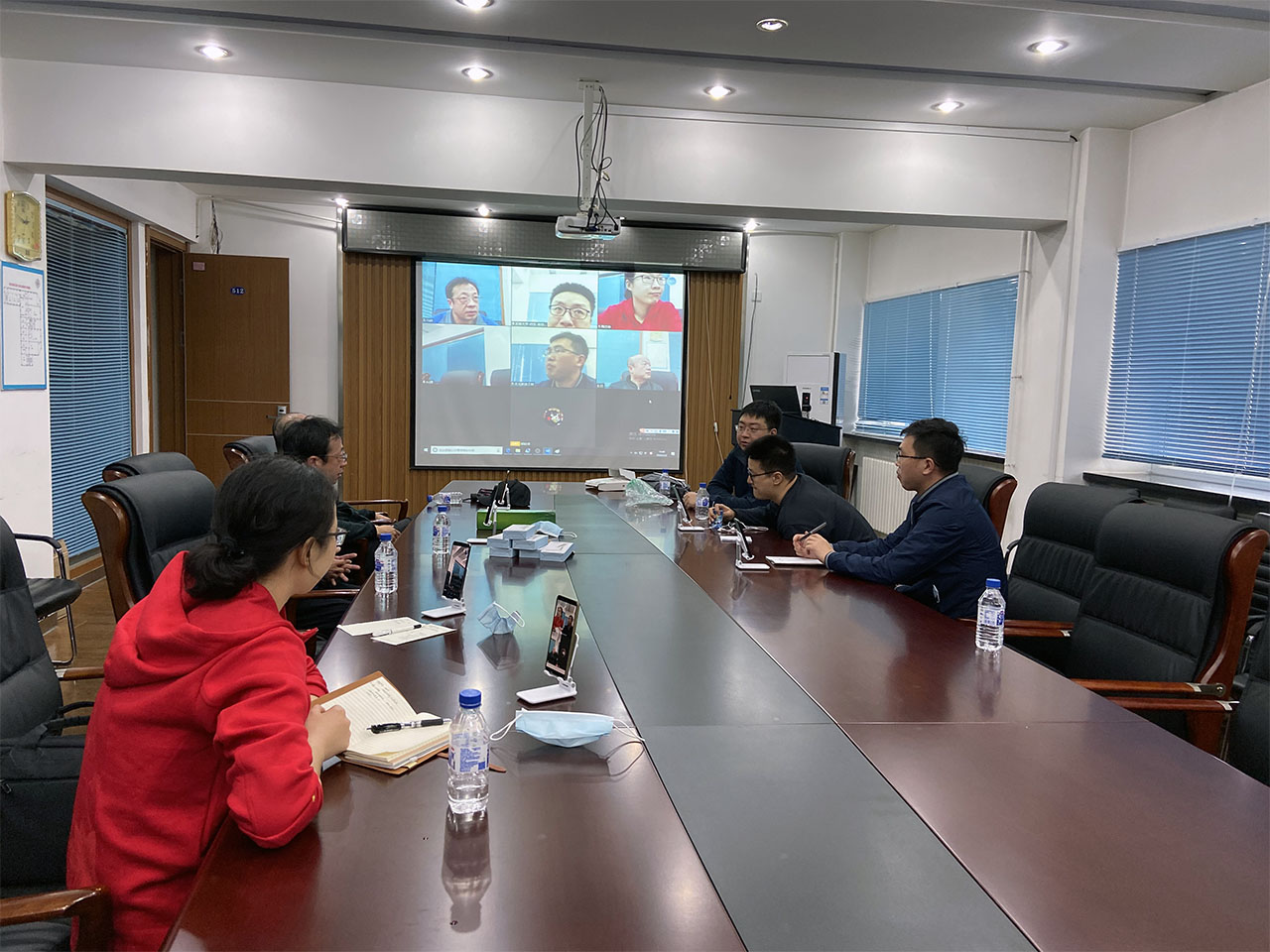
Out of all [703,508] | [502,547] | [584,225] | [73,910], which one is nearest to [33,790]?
[73,910]

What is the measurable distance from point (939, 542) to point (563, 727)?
1.81 meters

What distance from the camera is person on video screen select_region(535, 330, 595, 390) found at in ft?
24.3

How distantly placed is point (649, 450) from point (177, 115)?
4.40 meters

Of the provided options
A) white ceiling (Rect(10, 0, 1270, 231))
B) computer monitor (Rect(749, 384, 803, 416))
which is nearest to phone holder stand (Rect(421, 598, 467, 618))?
white ceiling (Rect(10, 0, 1270, 231))

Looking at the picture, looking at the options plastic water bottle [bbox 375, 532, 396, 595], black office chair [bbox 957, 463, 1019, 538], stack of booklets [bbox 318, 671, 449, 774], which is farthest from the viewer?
black office chair [bbox 957, 463, 1019, 538]

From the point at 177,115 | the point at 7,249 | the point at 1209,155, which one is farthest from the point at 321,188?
the point at 1209,155

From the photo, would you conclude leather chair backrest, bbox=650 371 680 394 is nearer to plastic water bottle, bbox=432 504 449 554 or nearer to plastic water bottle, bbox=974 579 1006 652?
plastic water bottle, bbox=432 504 449 554

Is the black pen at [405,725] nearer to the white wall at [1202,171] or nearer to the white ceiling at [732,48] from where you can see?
the white ceiling at [732,48]

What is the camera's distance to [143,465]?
3.19 metres

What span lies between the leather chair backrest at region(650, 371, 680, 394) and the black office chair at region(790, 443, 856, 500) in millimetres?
2389

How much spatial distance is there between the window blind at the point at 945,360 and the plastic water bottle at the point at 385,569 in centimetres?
433

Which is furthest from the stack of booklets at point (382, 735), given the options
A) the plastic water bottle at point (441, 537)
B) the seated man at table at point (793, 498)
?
the seated man at table at point (793, 498)

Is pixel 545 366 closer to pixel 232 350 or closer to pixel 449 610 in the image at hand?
pixel 232 350

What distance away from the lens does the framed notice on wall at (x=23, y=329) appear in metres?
4.08
